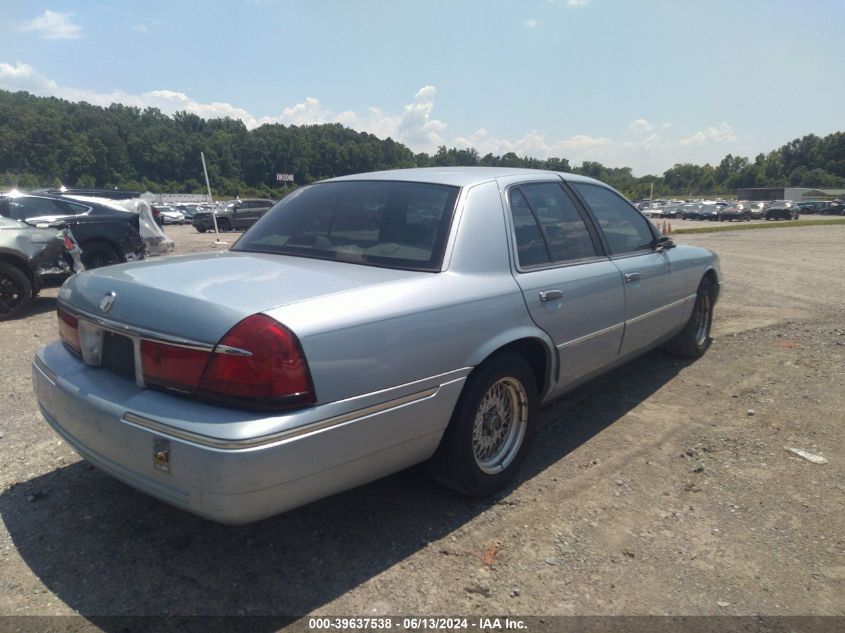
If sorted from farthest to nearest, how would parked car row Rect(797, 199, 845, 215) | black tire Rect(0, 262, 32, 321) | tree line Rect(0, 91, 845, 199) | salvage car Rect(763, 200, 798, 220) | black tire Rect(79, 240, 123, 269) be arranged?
1. tree line Rect(0, 91, 845, 199)
2. parked car row Rect(797, 199, 845, 215)
3. salvage car Rect(763, 200, 798, 220)
4. black tire Rect(79, 240, 123, 269)
5. black tire Rect(0, 262, 32, 321)

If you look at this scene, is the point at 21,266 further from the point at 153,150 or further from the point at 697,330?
the point at 153,150

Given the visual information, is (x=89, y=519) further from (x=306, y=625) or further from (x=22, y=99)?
Result: (x=22, y=99)

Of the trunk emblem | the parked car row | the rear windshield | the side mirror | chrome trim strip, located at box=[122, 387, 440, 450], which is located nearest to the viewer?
chrome trim strip, located at box=[122, 387, 440, 450]

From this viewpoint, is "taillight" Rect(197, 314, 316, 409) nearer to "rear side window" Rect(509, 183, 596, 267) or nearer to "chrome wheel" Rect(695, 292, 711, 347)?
"rear side window" Rect(509, 183, 596, 267)

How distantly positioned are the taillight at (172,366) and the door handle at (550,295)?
1739mm

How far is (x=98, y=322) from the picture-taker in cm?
252

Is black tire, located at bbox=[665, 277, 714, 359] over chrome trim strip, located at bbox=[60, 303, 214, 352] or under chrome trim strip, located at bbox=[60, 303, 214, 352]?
under

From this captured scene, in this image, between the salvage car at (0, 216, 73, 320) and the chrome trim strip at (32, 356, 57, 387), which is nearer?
the chrome trim strip at (32, 356, 57, 387)

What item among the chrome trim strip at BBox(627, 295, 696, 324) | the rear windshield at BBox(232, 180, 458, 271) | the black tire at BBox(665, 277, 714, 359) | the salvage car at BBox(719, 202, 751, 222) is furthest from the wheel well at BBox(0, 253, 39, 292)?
the salvage car at BBox(719, 202, 751, 222)

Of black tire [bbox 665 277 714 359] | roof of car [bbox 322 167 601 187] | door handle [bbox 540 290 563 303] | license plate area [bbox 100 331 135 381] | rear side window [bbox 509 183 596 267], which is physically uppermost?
roof of car [bbox 322 167 601 187]

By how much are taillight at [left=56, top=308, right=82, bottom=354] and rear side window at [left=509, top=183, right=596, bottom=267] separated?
7.05 ft

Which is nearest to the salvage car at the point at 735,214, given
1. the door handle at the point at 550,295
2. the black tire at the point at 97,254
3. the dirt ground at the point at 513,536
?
the black tire at the point at 97,254

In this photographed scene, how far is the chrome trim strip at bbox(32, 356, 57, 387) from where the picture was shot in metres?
2.71

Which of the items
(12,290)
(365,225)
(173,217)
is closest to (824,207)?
(173,217)
